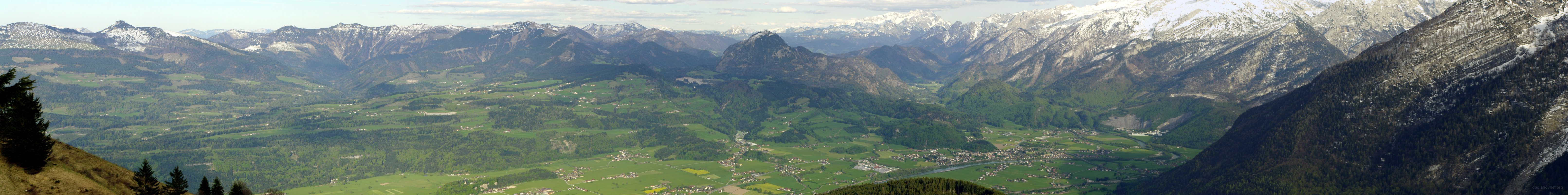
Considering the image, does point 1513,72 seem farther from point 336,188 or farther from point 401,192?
point 336,188

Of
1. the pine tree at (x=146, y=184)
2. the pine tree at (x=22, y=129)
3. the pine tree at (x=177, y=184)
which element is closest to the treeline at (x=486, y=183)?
the pine tree at (x=177, y=184)

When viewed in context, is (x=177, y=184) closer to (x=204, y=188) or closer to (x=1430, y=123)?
(x=204, y=188)

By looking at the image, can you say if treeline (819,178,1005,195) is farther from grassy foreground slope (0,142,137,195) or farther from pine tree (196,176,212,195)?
grassy foreground slope (0,142,137,195)

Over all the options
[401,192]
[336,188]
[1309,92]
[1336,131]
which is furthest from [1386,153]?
[336,188]

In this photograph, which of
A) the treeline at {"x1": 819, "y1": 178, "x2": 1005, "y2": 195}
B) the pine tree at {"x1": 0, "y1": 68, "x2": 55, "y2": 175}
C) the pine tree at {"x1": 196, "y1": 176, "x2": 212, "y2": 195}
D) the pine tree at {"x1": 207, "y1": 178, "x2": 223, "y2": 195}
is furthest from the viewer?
the treeline at {"x1": 819, "y1": 178, "x2": 1005, "y2": 195}

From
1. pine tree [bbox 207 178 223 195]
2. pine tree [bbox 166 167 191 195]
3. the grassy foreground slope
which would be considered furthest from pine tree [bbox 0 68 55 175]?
pine tree [bbox 207 178 223 195]

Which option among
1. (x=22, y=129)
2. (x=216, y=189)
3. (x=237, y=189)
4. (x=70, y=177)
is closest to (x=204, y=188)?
(x=237, y=189)
